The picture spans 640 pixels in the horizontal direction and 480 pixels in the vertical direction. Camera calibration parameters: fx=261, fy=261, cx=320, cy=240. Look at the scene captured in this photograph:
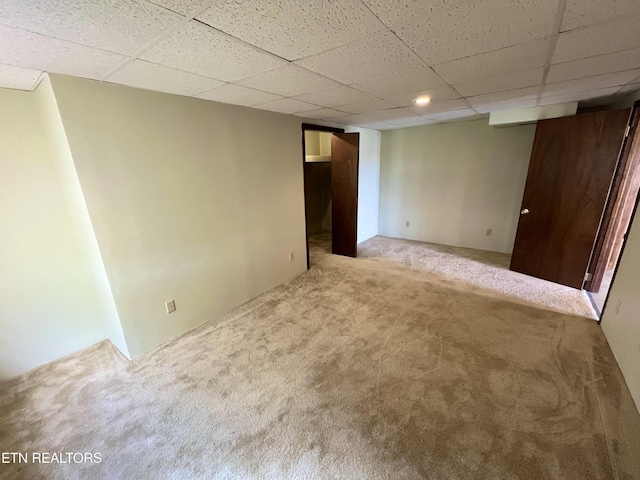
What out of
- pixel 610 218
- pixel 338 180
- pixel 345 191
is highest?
pixel 338 180

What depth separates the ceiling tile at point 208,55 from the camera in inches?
45.3

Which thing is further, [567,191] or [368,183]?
[368,183]

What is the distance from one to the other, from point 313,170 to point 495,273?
3.87m

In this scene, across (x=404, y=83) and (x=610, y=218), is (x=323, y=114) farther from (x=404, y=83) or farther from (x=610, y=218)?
(x=610, y=218)

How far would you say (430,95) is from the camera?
7.72ft

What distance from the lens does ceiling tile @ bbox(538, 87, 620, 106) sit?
244cm

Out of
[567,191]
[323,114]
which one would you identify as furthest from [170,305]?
[567,191]

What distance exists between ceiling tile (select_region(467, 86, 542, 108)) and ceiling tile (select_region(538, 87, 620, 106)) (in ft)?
0.80

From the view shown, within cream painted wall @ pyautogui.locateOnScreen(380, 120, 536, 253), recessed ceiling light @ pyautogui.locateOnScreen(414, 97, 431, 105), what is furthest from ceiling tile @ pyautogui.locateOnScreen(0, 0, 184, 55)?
cream painted wall @ pyautogui.locateOnScreen(380, 120, 536, 253)

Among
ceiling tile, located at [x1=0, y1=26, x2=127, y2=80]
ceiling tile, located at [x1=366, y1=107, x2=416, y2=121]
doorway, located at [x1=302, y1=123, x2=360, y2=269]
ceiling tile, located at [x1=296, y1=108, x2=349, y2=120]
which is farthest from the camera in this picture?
doorway, located at [x1=302, y1=123, x2=360, y2=269]

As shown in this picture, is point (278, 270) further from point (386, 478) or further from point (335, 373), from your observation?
point (386, 478)

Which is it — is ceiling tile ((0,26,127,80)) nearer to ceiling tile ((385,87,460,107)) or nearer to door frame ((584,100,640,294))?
ceiling tile ((385,87,460,107))

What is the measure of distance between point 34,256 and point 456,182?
5.42 metres

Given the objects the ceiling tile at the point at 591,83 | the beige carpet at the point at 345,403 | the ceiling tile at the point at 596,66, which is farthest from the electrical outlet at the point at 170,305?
the ceiling tile at the point at 591,83
